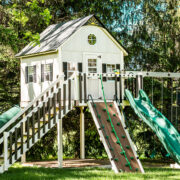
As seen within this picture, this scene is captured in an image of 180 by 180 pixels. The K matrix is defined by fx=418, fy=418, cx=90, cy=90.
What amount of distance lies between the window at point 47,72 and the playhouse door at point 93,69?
1.40 meters

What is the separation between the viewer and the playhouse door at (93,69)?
16453mm

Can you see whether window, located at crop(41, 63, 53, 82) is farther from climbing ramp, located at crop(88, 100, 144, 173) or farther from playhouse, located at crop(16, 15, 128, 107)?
climbing ramp, located at crop(88, 100, 144, 173)

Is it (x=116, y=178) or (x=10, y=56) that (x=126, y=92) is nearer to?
(x=116, y=178)

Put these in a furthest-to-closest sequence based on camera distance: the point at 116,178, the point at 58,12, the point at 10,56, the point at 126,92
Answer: the point at 58,12
the point at 10,56
the point at 126,92
the point at 116,178

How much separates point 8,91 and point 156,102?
827 cm

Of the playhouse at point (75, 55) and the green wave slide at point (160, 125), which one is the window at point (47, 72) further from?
the green wave slide at point (160, 125)

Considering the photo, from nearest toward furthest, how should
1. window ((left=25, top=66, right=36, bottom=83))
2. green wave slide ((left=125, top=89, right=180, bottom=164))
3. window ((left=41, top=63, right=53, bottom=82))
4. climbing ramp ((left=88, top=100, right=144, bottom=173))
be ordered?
climbing ramp ((left=88, top=100, right=144, bottom=173)) < green wave slide ((left=125, top=89, right=180, bottom=164)) < window ((left=41, top=63, right=53, bottom=82)) < window ((left=25, top=66, right=36, bottom=83))

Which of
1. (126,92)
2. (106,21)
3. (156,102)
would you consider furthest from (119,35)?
(126,92)

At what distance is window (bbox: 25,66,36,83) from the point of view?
18.0m

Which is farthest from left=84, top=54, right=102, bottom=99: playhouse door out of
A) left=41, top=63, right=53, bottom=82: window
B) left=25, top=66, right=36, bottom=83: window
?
left=25, top=66, right=36, bottom=83: window

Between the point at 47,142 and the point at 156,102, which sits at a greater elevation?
the point at 156,102

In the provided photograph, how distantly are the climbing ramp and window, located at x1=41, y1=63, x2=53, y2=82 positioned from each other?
277cm

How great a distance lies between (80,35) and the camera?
658 inches

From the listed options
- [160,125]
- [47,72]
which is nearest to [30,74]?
[47,72]
